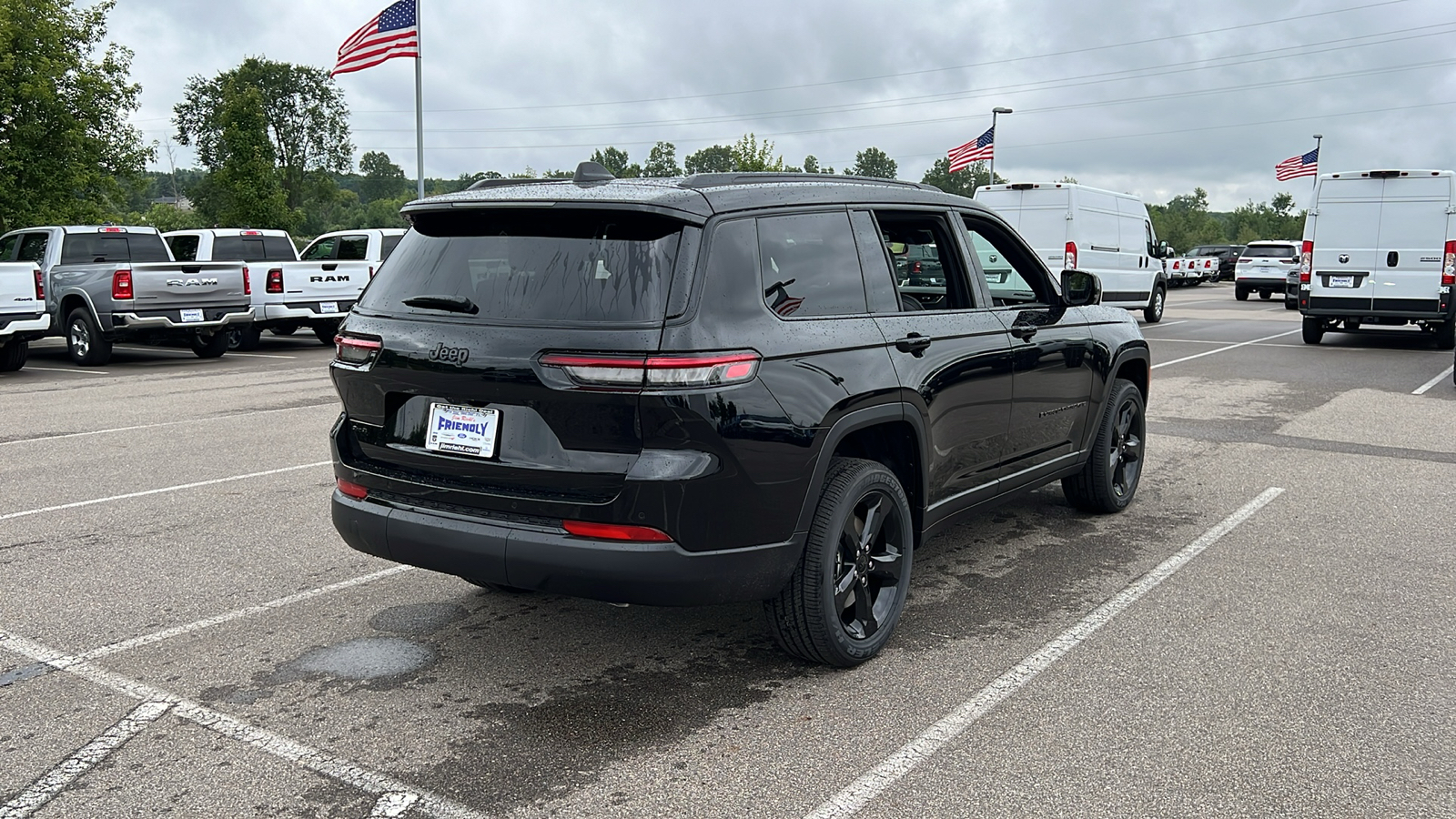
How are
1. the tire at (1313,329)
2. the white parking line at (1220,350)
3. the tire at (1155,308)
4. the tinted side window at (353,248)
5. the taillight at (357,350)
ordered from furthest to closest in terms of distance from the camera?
the tire at (1155,308) → the tinted side window at (353,248) → the tire at (1313,329) → the white parking line at (1220,350) → the taillight at (357,350)

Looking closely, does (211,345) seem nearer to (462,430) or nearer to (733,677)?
(462,430)

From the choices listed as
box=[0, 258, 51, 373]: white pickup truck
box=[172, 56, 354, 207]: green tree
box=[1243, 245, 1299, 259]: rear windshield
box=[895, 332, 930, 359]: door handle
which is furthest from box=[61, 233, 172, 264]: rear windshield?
box=[172, 56, 354, 207]: green tree

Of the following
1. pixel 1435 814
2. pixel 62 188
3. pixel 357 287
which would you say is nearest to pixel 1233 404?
pixel 1435 814

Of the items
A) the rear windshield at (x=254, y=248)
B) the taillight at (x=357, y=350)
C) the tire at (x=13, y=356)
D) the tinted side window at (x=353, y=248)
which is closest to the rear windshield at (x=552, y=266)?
the taillight at (x=357, y=350)

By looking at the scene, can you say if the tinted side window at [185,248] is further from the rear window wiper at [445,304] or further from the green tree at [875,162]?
the green tree at [875,162]

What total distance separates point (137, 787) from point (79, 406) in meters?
9.57

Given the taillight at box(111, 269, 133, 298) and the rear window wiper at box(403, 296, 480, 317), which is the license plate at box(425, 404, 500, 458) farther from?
the taillight at box(111, 269, 133, 298)

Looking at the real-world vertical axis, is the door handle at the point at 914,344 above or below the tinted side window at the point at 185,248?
below

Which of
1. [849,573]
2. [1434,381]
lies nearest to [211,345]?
[849,573]

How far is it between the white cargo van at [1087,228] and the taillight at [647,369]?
56.4 ft

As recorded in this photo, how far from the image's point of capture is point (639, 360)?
3.50 m

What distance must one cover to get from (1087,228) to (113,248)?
16472 mm

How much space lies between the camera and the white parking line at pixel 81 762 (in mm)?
3152

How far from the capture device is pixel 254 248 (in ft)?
64.5
